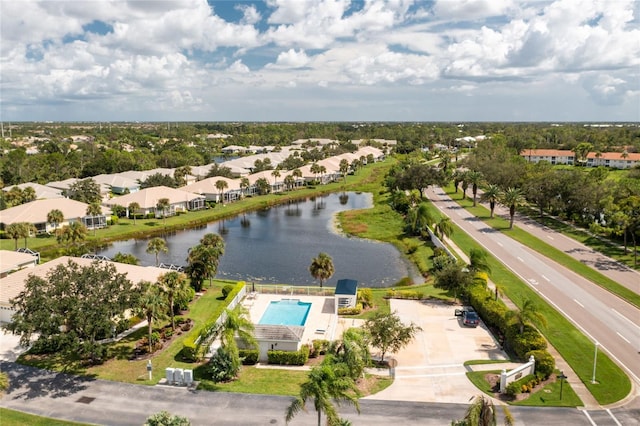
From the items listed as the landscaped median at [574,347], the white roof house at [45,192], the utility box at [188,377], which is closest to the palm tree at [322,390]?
the utility box at [188,377]

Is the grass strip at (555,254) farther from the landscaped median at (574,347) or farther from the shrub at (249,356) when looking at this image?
the shrub at (249,356)

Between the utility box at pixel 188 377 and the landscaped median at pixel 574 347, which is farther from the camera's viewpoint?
the utility box at pixel 188 377

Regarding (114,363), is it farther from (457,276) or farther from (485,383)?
(457,276)

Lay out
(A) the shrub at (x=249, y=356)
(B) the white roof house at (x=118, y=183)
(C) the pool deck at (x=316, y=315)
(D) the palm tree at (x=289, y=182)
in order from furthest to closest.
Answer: (D) the palm tree at (x=289, y=182)
(B) the white roof house at (x=118, y=183)
(C) the pool deck at (x=316, y=315)
(A) the shrub at (x=249, y=356)

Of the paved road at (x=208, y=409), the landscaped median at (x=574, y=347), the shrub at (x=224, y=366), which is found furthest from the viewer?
the shrub at (x=224, y=366)

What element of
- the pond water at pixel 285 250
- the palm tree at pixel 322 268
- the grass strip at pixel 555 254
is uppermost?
the palm tree at pixel 322 268

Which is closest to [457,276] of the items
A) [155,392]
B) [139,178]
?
[155,392]

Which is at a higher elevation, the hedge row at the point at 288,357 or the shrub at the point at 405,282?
the hedge row at the point at 288,357

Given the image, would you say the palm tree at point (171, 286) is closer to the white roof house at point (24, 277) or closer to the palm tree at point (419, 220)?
the white roof house at point (24, 277)
